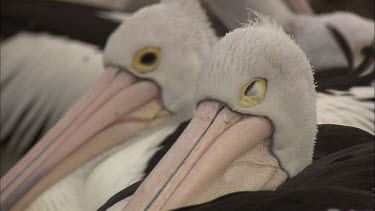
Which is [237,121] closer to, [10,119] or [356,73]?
[356,73]

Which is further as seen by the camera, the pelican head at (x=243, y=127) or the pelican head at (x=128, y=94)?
the pelican head at (x=128, y=94)

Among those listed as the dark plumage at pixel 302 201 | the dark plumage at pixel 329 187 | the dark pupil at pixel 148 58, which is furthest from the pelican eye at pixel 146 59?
the dark plumage at pixel 302 201

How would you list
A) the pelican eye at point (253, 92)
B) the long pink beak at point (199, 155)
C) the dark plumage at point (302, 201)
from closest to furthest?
the dark plumage at point (302, 201)
the long pink beak at point (199, 155)
the pelican eye at point (253, 92)

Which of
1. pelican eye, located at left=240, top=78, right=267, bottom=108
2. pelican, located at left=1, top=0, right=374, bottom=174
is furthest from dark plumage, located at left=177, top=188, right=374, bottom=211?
pelican, located at left=1, top=0, right=374, bottom=174

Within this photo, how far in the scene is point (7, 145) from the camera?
372cm

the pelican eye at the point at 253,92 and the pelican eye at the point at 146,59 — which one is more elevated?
the pelican eye at the point at 146,59

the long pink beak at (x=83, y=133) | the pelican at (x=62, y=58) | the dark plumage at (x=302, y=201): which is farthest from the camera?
the pelican at (x=62, y=58)

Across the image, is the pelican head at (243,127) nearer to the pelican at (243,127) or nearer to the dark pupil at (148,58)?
the pelican at (243,127)

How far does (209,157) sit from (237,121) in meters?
0.13

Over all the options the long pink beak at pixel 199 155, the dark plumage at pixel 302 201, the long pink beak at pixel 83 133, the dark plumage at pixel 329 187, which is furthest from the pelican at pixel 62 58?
the dark plumage at pixel 302 201

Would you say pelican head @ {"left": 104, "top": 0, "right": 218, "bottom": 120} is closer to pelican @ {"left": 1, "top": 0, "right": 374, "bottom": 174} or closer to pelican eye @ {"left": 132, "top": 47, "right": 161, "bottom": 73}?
pelican eye @ {"left": 132, "top": 47, "right": 161, "bottom": 73}

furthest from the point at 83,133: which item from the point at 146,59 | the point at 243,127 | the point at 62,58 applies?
the point at 62,58

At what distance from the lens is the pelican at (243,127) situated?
2.02m

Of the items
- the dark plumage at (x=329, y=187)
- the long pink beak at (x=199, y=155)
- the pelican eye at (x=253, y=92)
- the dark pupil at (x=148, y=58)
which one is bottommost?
the dark plumage at (x=329, y=187)
